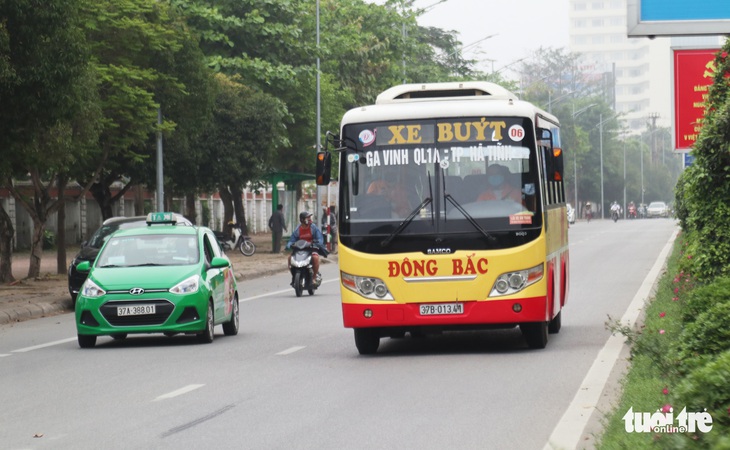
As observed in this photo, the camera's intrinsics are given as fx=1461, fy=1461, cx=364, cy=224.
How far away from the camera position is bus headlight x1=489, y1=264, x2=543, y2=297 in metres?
15.4

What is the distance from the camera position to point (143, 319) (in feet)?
57.7

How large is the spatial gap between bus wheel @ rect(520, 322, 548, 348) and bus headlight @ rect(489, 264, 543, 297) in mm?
599

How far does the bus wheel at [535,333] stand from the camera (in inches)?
623

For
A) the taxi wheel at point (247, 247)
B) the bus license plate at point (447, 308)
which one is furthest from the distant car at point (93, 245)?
the taxi wheel at point (247, 247)

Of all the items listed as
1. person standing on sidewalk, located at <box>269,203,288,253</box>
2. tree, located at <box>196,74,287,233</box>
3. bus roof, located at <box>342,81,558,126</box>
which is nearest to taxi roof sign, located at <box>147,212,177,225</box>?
bus roof, located at <box>342,81,558,126</box>

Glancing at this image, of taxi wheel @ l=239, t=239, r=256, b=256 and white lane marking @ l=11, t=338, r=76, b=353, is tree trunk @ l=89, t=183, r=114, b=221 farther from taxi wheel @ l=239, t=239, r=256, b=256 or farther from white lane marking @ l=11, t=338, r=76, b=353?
white lane marking @ l=11, t=338, r=76, b=353

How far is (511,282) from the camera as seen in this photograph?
15.4 meters

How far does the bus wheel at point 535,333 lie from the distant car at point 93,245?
12398 millimetres

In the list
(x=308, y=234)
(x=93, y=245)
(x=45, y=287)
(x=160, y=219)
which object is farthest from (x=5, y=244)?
(x=160, y=219)

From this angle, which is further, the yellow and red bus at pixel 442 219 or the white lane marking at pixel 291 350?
the white lane marking at pixel 291 350

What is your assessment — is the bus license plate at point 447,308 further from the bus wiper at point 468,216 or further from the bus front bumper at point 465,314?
the bus wiper at point 468,216

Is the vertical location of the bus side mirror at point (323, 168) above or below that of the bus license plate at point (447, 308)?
above

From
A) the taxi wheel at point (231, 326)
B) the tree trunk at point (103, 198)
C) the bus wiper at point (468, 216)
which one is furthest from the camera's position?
the tree trunk at point (103, 198)

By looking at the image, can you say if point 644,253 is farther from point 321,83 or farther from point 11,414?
point 11,414
